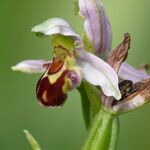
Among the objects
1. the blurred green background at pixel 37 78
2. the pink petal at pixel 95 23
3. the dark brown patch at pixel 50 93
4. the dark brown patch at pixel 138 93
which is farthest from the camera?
the blurred green background at pixel 37 78

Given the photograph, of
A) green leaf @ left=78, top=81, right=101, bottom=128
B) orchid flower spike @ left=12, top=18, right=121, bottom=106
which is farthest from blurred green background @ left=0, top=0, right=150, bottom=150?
orchid flower spike @ left=12, top=18, right=121, bottom=106

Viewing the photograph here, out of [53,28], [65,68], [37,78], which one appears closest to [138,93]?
[65,68]

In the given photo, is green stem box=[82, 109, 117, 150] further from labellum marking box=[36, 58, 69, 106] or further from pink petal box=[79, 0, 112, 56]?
pink petal box=[79, 0, 112, 56]

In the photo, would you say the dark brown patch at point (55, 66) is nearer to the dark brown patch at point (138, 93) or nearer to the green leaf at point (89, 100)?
the green leaf at point (89, 100)

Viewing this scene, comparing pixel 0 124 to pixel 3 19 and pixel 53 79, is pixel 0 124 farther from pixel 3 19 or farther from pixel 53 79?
pixel 53 79

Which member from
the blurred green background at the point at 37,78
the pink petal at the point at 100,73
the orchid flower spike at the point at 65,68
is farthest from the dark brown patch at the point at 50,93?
the blurred green background at the point at 37,78
